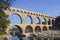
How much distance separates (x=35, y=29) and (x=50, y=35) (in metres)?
26.8

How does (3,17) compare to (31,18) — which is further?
(31,18)

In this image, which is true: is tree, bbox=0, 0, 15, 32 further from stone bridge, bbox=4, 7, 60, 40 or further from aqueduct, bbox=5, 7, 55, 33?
aqueduct, bbox=5, 7, 55, 33

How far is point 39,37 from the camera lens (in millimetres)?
23812

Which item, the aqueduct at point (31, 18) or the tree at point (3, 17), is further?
the aqueduct at point (31, 18)

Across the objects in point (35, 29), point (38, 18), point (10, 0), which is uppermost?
point (10, 0)

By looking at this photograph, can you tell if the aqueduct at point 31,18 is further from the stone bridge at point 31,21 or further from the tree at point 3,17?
the tree at point 3,17

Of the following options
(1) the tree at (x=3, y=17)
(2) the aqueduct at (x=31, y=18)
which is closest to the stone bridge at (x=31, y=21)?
(2) the aqueduct at (x=31, y=18)

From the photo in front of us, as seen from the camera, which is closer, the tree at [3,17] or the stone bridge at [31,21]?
the tree at [3,17]

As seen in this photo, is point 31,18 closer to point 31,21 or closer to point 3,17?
point 31,21

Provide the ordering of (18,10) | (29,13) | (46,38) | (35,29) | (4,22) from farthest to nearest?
(35,29) < (29,13) < (18,10) < (46,38) < (4,22)

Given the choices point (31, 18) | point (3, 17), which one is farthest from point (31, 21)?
point (3, 17)

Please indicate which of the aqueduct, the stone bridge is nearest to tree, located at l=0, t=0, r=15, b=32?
the stone bridge

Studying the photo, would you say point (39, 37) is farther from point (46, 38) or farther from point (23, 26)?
point (23, 26)

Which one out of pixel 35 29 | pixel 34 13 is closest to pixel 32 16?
pixel 34 13
